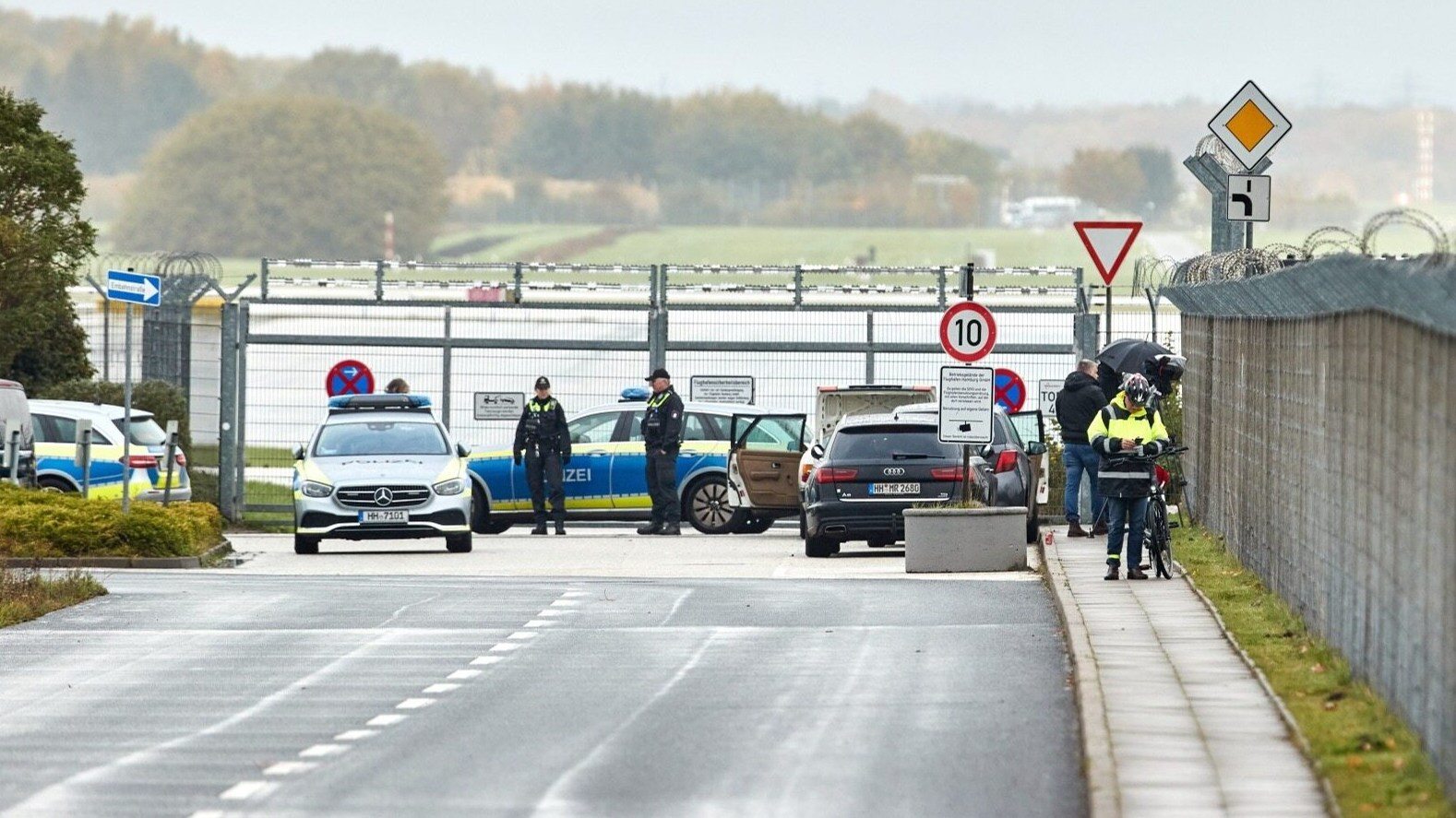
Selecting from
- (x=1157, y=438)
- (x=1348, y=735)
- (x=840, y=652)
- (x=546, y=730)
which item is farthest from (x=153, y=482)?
(x=1348, y=735)

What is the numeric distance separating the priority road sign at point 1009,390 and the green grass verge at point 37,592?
44.9 ft

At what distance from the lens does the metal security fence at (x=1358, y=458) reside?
1047 cm

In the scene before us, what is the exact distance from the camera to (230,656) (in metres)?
16.5

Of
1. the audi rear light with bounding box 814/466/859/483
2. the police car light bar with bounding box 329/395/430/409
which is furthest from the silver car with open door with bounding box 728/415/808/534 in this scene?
the audi rear light with bounding box 814/466/859/483

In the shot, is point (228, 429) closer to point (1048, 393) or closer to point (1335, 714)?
point (1048, 393)

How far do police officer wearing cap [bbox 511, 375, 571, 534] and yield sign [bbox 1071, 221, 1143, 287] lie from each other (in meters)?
6.29

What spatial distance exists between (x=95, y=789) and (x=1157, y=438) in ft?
35.6

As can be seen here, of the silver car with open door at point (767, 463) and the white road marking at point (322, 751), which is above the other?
the silver car with open door at point (767, 463)

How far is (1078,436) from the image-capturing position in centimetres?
2603

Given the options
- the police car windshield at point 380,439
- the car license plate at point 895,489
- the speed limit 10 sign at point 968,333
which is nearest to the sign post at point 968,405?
the speed limit 10 sign at point 968,333

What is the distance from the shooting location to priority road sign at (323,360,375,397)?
33.2 meters

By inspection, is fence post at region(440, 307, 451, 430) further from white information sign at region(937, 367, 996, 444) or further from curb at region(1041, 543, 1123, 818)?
curb at region(1041, 543, 1123, 818)

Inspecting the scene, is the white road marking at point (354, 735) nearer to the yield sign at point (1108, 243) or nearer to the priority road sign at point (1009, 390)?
the yield sign at point (1108, 243)

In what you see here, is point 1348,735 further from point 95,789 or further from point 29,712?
point 29,712
